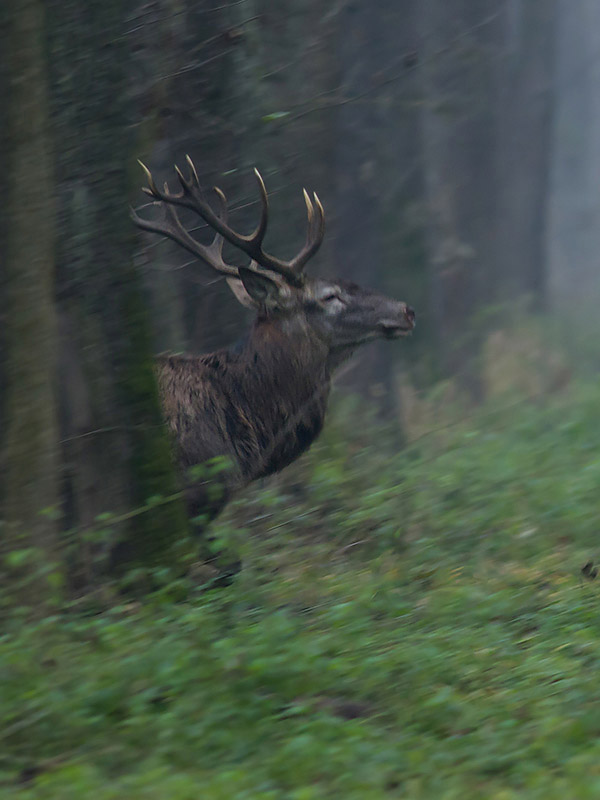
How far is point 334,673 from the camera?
16.4 ft

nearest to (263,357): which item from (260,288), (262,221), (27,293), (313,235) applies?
(260,288)

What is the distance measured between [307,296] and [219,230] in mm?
960

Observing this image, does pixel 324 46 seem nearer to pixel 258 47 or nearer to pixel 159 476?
pixel 258 47

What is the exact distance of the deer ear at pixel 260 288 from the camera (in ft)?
27.2

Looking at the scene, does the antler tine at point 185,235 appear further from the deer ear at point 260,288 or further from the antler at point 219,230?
the deer ear at point 260,288

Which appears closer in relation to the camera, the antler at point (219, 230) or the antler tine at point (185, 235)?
the antler at point (219, 230)

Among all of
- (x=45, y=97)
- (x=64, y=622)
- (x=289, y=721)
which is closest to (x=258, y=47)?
(x=45, y=97)

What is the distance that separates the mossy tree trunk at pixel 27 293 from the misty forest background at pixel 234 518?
1 centimetres

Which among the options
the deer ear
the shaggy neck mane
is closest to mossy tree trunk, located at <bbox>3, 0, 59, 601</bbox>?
the shaggy neck mane

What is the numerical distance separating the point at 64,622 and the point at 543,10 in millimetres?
18189

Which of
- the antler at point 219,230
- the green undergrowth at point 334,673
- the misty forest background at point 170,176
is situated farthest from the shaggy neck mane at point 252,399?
the misty forest background at point 170,176

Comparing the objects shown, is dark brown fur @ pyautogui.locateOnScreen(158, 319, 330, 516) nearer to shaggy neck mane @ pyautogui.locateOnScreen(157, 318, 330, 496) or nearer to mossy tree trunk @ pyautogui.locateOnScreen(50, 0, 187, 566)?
shaggy neck mane @ pyautogui.locateOnScreen(157, 318, 330, 496)

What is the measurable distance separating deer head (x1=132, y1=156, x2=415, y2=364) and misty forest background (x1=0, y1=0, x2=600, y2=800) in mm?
549

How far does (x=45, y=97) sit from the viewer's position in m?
6.14
